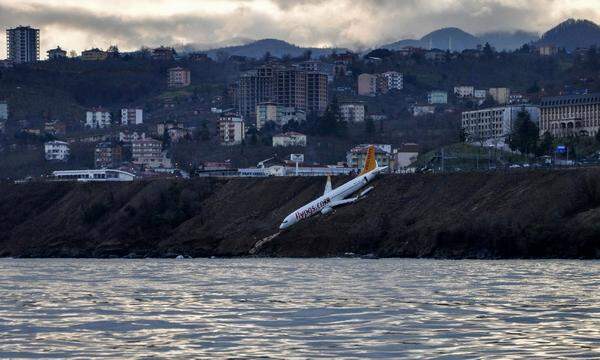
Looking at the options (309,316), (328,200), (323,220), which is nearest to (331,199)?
(328,200)

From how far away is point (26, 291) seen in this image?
7388 centimetres

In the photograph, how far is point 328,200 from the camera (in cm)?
16000

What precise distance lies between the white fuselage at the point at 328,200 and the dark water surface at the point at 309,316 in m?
67.5

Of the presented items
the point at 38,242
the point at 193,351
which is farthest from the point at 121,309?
the point at 38,242

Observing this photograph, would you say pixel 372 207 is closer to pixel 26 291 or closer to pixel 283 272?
pixel 283 272

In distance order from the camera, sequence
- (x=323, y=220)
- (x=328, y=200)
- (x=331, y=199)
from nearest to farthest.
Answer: (x=323, y=220) < (x=328, y=200) < (x=331, y=199)

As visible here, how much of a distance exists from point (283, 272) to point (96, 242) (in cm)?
8319

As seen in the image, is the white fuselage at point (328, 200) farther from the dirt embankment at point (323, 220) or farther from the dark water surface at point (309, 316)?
the dark water surface at point (309, 316)

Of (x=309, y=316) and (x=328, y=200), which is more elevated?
(x=328, y=200)

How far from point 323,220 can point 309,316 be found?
98908mm

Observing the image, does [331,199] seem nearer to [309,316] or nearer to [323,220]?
[323,220]

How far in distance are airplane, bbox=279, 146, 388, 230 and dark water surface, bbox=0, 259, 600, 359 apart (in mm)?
67852

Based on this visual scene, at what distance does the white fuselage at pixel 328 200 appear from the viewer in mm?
155875

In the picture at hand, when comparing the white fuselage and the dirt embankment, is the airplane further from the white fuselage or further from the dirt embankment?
the dirt embankment
